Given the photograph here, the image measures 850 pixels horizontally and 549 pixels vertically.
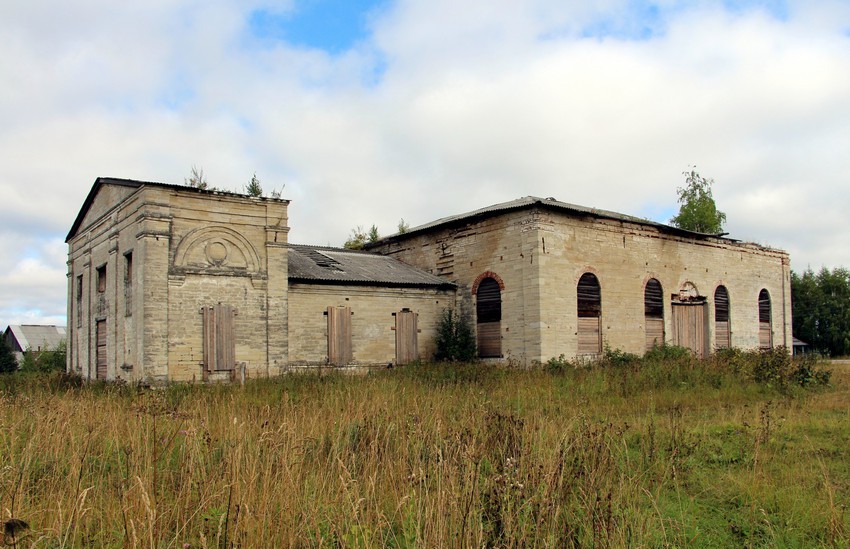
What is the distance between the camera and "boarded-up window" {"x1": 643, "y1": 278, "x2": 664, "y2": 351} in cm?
2241

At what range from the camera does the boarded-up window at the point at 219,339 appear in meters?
16.9

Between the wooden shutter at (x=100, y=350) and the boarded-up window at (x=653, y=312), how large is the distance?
58.3 ft

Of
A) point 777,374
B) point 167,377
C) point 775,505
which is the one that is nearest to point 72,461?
point 775,505

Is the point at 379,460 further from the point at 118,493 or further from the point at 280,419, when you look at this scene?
the point at 118,493

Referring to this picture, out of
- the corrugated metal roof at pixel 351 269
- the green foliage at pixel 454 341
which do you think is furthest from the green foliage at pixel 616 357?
the corrugated metal roof at pixel 351 269

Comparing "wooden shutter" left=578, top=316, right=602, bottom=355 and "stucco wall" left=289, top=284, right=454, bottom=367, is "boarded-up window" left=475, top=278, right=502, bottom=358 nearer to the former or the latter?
"stucco wall" left=289, top=284, right=454, bottom=367

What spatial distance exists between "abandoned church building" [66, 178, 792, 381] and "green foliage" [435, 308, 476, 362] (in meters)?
0.36

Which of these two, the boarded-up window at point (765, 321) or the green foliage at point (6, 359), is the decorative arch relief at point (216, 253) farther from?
the green foliage at point (6, 359)

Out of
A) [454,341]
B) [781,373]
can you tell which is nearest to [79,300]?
[454,341]

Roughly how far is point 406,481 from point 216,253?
45.3 feet

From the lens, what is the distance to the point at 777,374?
14.9 metres

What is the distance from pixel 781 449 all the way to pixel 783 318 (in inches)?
938

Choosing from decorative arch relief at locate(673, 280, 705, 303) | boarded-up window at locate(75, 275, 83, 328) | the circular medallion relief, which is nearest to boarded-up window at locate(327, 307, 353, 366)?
the circular medallion relief

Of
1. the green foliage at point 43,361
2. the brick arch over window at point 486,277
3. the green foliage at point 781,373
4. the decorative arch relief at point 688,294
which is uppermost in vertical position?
the brick arch over window at point 486,277
